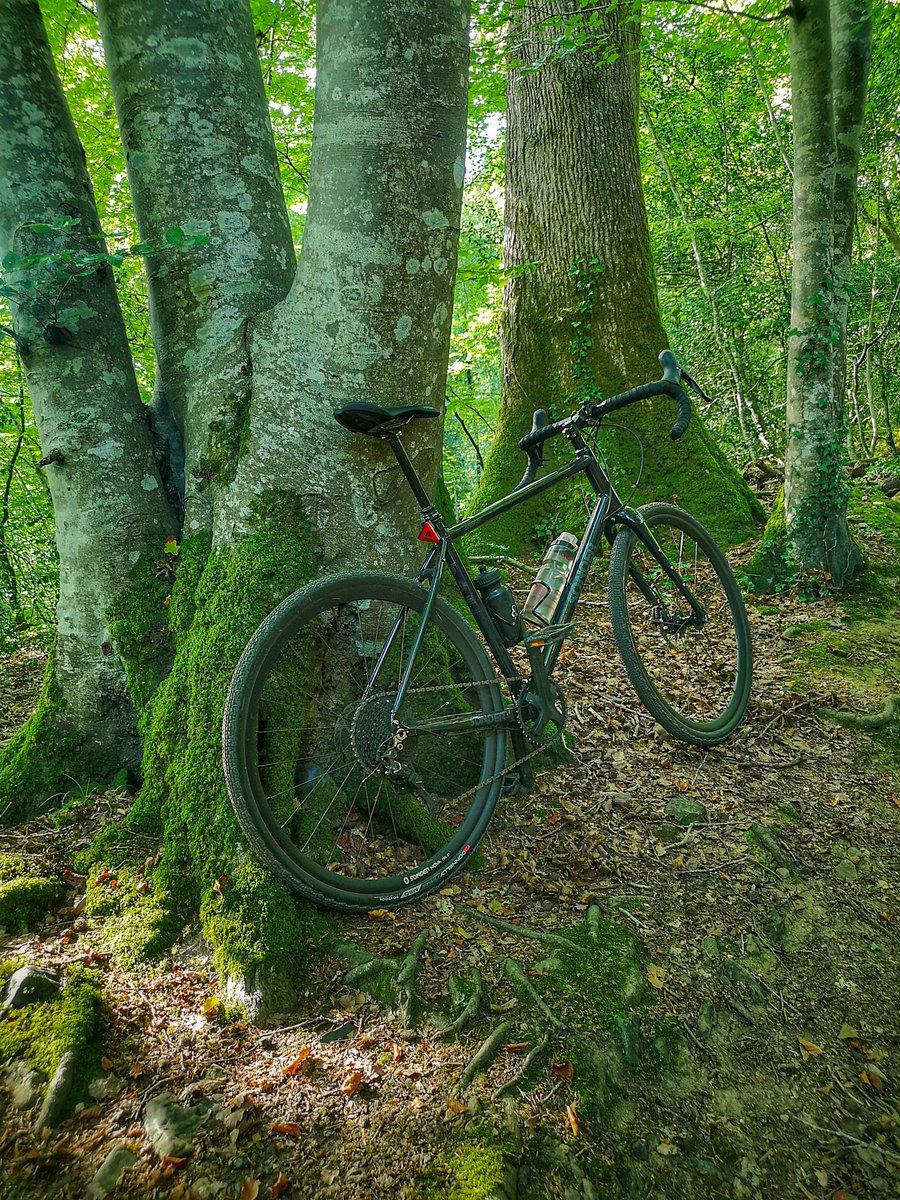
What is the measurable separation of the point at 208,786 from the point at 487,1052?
50.4 inches

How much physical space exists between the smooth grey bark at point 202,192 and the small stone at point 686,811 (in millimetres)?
2463

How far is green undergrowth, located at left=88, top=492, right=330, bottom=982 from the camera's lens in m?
2.16

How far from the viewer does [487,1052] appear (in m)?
1.88

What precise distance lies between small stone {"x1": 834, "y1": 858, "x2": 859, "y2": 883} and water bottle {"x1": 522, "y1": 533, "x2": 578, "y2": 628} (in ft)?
5.30

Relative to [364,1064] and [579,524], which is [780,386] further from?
[364,1064]

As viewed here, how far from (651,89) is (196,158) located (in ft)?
33.1

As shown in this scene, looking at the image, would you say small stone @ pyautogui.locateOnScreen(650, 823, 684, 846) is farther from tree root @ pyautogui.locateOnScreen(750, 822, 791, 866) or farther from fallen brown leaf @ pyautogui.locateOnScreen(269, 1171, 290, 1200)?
fallen brown leaf @ pyautogui.locateOnScreen(269, 1171, 290, 1200)

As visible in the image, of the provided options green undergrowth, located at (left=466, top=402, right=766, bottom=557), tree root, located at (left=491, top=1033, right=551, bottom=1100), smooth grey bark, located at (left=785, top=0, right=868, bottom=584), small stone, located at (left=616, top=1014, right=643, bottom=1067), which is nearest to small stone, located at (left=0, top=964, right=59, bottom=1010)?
tree root, located at (left=491, top=1033, right=551, bottom=1100)

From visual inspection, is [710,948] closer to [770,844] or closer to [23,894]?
[770,844]

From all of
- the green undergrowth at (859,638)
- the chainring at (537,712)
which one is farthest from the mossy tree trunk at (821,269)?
the chainring at (537,712)

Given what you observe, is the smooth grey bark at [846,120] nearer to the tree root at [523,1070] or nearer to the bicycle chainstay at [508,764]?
the bicycle chainstay at [508,764]

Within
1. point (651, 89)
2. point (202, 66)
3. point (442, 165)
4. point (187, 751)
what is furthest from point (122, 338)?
point (651, 89)

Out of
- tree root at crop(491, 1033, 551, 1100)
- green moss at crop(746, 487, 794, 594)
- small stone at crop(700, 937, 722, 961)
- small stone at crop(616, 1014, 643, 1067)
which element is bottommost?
small stone at crop(616, 1014, 643, 1067)

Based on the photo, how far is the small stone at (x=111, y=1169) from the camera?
4.93 feet
